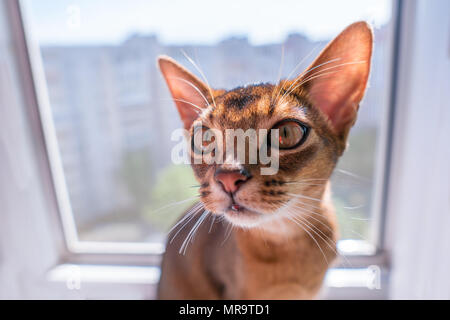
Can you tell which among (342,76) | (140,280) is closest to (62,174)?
(140,280)

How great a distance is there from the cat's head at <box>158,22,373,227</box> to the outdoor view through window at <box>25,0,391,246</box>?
0.14 feet

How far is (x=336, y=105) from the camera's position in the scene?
1.82 ft

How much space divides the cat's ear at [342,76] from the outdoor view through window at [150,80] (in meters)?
0.04

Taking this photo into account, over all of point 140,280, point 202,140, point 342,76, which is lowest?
point 140,280

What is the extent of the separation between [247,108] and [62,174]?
641mm

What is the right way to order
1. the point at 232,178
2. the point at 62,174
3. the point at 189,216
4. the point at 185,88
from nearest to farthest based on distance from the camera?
the point at 232,178
the point at 185,88
the point at 189,216
the point at 62,174

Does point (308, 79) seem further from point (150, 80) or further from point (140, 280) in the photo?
point (140, 280)

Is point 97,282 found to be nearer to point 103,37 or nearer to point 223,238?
point 223,238

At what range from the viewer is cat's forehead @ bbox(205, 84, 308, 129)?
0.52 metres

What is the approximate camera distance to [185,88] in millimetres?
584

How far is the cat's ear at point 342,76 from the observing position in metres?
0.47

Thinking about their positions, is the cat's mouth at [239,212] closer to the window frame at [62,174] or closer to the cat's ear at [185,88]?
the cat's ear at [185,88]
